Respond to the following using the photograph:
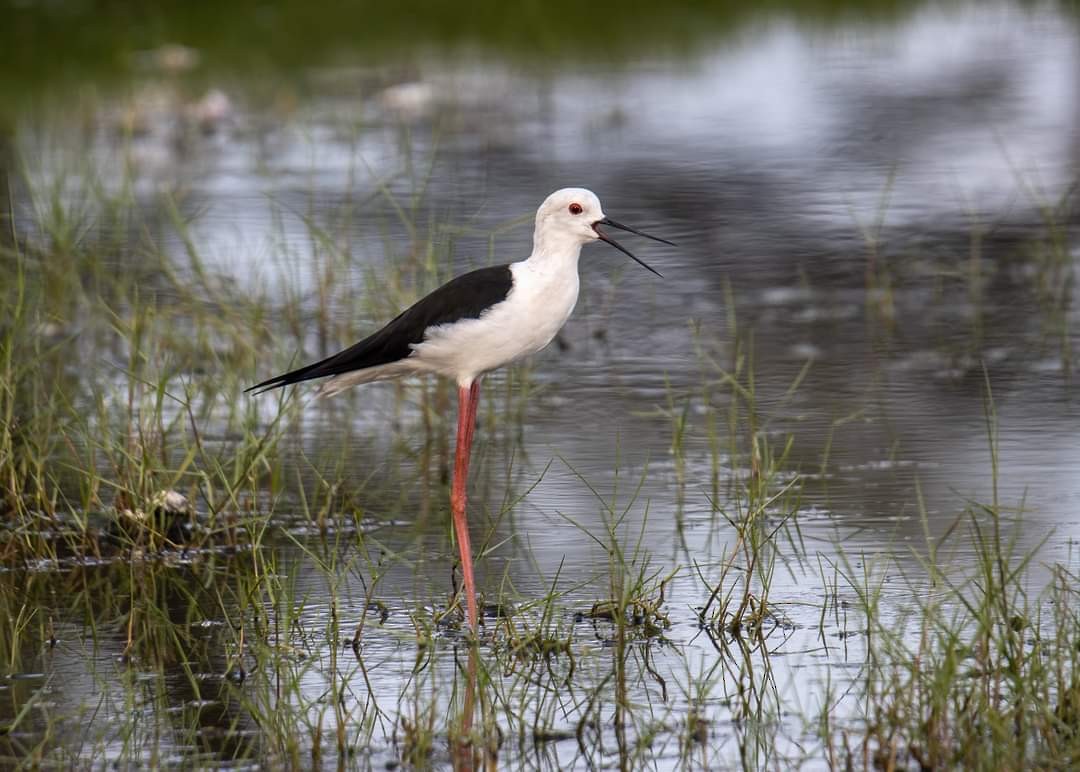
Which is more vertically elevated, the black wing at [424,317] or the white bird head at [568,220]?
the white bird head at [568,220]

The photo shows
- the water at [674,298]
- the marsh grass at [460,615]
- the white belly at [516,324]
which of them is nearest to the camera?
the marsh grass at [460,615]

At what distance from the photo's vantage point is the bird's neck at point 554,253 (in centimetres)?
515

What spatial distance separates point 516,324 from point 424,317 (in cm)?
27

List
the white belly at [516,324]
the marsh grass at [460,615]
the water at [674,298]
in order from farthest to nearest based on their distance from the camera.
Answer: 1. the white belly at [516,324]
2. the water at [674,298]
3. the marsh grass at [460,615]

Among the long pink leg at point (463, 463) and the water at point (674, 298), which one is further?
the long pink leg at point (463, 463)

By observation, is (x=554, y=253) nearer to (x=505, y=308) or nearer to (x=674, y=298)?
(x=505, y=308)

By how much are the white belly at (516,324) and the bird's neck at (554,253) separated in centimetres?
2

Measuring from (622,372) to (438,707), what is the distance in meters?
3.30

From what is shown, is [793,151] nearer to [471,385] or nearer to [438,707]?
[471,385]

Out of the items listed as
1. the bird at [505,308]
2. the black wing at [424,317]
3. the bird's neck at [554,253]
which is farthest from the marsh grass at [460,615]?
the bird's neck at [554,253]

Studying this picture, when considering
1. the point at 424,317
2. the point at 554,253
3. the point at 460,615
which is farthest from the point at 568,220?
the point at 460,615

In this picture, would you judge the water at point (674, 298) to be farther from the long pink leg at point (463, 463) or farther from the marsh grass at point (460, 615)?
the long pink leg at point (463, 463)

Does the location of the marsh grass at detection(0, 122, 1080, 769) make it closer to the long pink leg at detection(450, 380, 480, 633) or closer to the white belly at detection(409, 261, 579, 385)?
the long pink leg at detection(450, 380, 480, 633)

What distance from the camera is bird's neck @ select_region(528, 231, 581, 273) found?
5148mm
